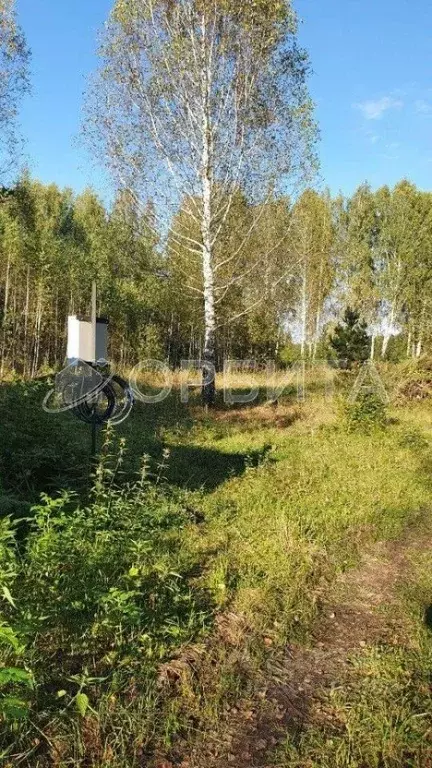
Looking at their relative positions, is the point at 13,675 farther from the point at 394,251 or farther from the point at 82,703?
the point at 394,251

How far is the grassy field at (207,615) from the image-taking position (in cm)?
252

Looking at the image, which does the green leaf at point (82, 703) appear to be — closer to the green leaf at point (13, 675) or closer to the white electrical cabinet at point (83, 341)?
the green leaf at point (13, 675)

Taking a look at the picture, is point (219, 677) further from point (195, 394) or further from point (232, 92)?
point (232, 92)

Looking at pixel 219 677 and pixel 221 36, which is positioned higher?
pixel 221 36

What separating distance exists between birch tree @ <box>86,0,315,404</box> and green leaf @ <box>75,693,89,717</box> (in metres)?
11.3

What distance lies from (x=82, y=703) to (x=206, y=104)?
13.9 meters

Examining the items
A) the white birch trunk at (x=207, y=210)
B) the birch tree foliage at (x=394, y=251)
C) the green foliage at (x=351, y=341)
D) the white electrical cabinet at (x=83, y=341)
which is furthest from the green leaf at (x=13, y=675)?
the birch tree foliage at (x=394, y=251)

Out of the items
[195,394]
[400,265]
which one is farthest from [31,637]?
[400,265]

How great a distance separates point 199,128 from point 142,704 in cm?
1386

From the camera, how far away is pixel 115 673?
2.87 m

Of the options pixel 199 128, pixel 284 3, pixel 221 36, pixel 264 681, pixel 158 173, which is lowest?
pixel 264 681

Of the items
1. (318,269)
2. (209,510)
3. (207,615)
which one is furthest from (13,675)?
(318,269)

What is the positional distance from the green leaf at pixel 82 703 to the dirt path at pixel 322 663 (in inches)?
21.5

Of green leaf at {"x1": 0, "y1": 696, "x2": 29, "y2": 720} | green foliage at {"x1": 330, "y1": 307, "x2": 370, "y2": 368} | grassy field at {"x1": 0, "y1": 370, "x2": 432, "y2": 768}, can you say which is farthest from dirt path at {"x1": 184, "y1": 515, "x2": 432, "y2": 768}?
green foliage at {"x1": 330, "y1": 307, "x2": 370, "y2": 368}
